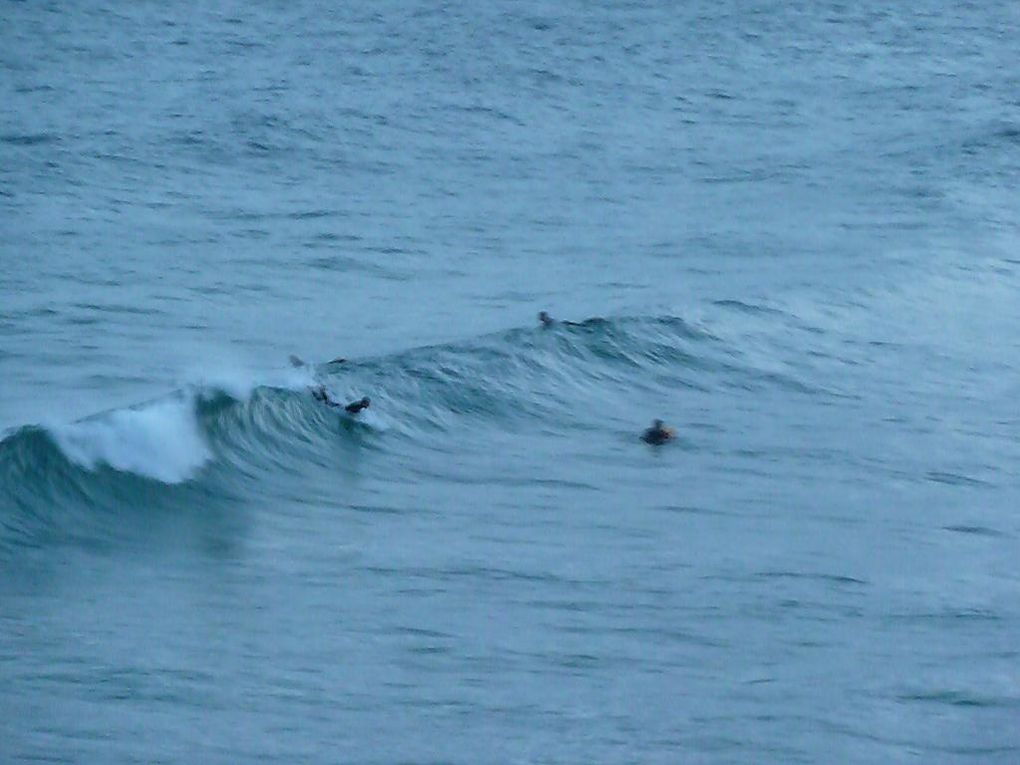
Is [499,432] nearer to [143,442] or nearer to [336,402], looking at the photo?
[336,402]

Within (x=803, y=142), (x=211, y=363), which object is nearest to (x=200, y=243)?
(x=211, y=363)

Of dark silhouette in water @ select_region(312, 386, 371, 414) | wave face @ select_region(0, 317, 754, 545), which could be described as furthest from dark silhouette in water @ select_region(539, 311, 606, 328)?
dark silhouette in water @ select_region(312, 386, 371, 414)

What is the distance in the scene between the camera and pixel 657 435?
14922 millimetres

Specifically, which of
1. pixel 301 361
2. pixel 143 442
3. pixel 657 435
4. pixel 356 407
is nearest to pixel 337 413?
pixel 356 407

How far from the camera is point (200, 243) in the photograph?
22.8 m

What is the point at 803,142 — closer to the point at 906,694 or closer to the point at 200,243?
the point at 200,243

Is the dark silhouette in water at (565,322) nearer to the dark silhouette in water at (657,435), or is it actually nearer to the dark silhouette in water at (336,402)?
the dark silhouette in water at (336,402)

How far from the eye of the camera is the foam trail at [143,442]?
13766 millimetres

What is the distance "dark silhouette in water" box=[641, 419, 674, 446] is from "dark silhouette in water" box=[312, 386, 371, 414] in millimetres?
2372

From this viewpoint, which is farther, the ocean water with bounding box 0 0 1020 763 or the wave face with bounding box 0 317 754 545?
the wave face with bounding box 0 317 754 545

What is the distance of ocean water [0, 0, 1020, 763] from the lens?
1012cm

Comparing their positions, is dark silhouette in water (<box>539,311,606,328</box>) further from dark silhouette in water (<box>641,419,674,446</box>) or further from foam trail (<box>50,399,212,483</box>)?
foam trail (<box>50,399,212,483</box>)

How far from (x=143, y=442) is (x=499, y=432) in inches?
119

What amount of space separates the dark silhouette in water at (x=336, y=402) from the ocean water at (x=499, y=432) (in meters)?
0.11
